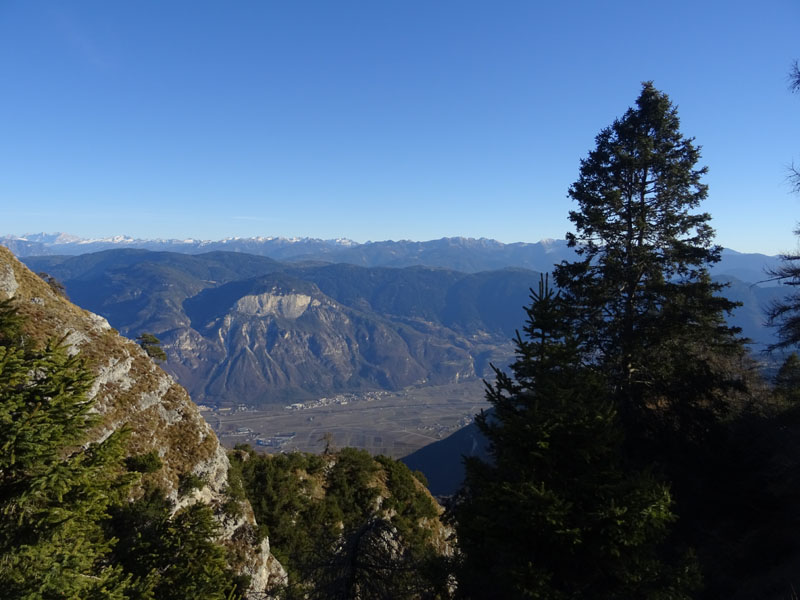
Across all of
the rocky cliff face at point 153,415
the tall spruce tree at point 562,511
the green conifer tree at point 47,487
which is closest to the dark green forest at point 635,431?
the tall spruce tree at point 562,511

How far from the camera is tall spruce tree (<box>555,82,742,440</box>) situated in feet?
54.7

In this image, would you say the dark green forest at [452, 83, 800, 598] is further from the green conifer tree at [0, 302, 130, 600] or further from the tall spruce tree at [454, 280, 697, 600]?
the green conifer tree at [0, 302, 130, 600]

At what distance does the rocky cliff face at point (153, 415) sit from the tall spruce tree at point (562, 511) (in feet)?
49.1

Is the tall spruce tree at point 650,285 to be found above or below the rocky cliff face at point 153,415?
above

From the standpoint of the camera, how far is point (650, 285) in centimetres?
1755

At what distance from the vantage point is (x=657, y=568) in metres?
8.50

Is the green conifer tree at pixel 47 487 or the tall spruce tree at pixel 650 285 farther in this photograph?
the tall spruce tree at pixel 650 285

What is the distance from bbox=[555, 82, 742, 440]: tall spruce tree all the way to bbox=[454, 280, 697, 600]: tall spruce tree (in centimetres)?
820

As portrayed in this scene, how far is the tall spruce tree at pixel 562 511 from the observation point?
8.48 m

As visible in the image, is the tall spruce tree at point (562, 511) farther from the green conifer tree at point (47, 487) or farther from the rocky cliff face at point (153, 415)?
the rocky cliff face at point (153, 415)

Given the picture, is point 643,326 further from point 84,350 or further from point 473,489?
point 84,350

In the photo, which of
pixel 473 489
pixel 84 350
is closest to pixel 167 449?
pixel 84 350

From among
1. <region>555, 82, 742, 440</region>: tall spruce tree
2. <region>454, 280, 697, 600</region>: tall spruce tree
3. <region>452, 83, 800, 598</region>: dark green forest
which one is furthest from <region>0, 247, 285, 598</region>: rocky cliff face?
<region>555, 82, 742, 440</region>: tall spruce tree

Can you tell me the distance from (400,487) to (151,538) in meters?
22.1
